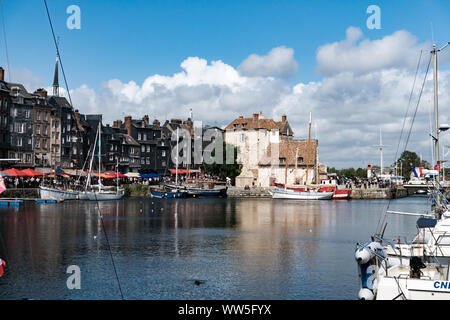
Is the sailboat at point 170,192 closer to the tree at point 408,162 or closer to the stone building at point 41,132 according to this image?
the stone building at point 41,132

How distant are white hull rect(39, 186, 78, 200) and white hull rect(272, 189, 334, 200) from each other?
40.4 metres

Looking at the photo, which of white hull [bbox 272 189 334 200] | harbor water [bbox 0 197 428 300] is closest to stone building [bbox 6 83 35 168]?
harbor water [bbox 0 197 428 300]

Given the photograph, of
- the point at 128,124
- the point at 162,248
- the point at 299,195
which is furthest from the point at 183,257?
the point at 128,124

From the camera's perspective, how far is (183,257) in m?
31.5

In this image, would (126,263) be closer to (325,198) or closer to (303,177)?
(325,198)

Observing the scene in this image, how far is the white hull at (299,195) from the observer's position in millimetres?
101938

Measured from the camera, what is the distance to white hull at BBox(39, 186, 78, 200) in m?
81.1

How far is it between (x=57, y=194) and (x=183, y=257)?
57.0 m

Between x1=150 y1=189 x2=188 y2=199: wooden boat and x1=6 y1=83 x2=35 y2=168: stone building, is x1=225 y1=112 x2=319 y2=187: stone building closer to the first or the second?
x1=150 y1=189 x2=188 y2=199: wooden boat

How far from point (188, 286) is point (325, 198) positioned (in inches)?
3197

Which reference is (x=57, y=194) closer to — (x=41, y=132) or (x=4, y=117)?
(x=4, y=117)

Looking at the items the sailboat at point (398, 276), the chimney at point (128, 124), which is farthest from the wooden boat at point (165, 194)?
the sailboat at point (398, 276)

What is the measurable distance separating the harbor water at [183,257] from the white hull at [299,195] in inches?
1800

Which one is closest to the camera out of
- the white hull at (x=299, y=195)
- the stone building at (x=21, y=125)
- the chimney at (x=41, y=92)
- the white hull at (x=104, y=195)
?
the white hull at (x=104, y=195)
